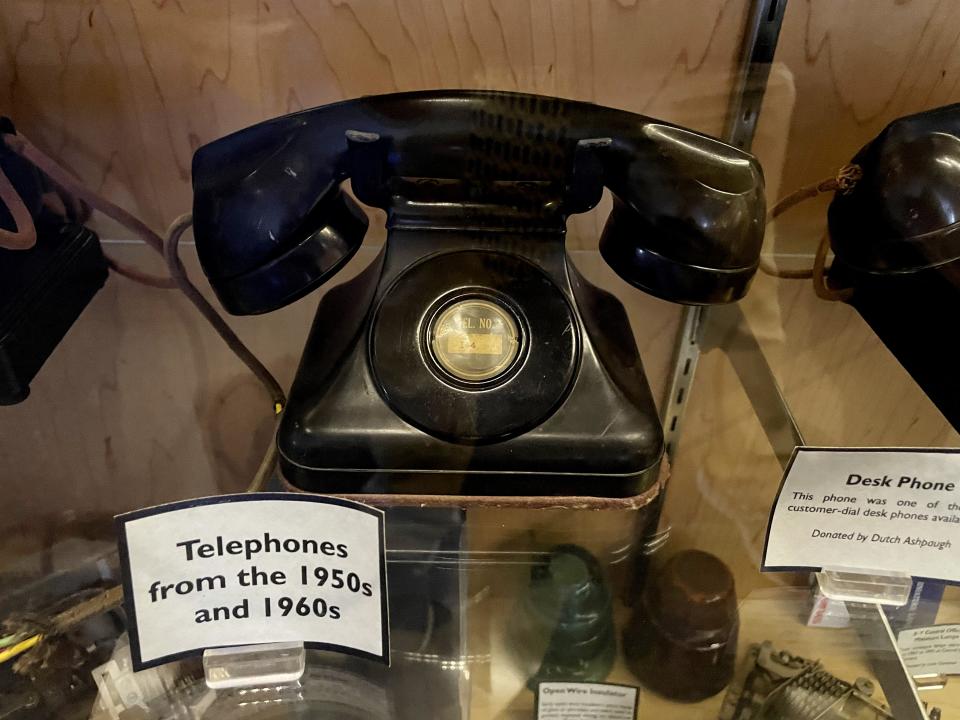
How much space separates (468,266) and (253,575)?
26 cm

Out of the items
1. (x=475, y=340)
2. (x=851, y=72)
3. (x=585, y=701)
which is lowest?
(x=585, y=701)

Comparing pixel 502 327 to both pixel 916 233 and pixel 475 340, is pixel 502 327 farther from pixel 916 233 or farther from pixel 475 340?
pixel 916 233

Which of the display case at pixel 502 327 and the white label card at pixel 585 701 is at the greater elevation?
the display case at pixel 502 327

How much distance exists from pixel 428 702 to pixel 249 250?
38cm

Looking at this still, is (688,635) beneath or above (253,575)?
beneath

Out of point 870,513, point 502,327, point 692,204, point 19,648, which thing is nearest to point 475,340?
point 502,327

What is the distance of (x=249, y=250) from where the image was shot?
54cm

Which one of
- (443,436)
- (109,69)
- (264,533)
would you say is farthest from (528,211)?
(109,69)

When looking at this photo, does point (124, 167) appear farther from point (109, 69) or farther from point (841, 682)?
point (841, 682)

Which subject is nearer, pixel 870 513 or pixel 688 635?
pixel 870 513

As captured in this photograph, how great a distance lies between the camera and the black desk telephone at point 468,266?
52cm

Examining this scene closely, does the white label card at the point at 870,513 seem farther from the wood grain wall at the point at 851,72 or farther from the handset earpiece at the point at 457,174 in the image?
the wood grain wall at the point at 851,72

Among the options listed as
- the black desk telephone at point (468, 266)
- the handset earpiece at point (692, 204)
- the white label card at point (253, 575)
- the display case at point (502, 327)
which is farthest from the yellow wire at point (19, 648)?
the handset earpiece at point (692, 204)

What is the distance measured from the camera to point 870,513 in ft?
1.78
